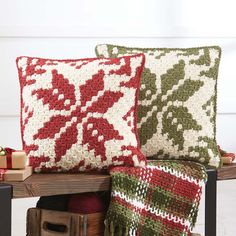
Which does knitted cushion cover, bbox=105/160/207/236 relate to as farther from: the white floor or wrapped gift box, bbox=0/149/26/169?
the white floor

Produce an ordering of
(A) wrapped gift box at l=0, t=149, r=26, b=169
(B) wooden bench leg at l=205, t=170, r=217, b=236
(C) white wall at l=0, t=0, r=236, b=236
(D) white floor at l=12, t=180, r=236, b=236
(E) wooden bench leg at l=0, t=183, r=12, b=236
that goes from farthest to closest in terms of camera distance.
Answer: (C) white wall at l=0, t=0, r=236, b=236, (D) white floor at l=12, t=180, r=236, b=236, (B) wooden bench leg at l=205, t=170, r=217, b=236, (A) wrapped gift box at l=0, t=149, r=26, b=169, (E) wooden bench leg at l=0, t=183, r=12, b=236

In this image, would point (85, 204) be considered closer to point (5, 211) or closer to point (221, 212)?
point (5, 211)

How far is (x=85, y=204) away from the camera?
6.46 ft

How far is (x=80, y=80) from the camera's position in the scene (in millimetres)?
2002

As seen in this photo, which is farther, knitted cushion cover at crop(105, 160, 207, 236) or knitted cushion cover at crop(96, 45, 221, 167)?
knitted cushion cover at crop(96, 45, 221, 167)

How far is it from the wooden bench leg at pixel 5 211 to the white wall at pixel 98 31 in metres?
1.61

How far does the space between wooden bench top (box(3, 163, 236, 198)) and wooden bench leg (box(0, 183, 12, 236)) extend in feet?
0.12

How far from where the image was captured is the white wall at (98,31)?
3.52 m

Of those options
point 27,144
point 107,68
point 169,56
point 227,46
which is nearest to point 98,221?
point 27,144

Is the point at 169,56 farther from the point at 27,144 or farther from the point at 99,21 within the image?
the point at 99,21

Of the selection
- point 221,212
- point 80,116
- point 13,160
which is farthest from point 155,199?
point 221,212

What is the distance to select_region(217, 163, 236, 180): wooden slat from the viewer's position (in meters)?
2.21

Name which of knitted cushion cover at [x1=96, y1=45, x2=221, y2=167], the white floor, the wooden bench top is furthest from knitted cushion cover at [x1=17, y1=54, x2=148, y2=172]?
the white floor

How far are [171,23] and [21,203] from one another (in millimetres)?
1245
